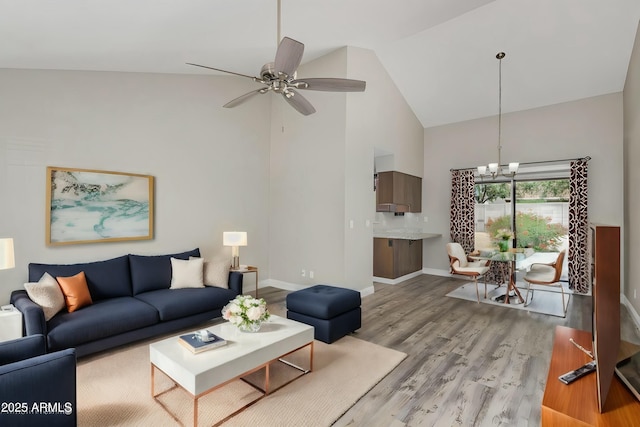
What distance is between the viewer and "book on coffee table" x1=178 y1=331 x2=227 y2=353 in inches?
91.0

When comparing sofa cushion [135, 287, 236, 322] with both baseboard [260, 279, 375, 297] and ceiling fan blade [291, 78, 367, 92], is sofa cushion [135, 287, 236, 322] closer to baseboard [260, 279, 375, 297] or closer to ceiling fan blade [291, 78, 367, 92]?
baseboard [260, 279, 375, 297]

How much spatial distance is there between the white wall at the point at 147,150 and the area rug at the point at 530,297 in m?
3.65

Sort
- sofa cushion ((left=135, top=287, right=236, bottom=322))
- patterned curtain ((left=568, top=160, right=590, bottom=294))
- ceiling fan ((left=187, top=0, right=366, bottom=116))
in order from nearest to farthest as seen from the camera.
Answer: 1. ceiling fan ((left=187, top=0, right=366, bottom=116))
2. sofa cushion ((left=135, top=287, right=236, bottom=322))
3. patterned curtain ((left=568, top=160, right=590, bottom=294))

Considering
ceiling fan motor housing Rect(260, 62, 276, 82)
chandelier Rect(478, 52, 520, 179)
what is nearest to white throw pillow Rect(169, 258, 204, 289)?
ceiling fan motor housing Rect(260, 62, 276, 82)

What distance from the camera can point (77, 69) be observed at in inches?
145

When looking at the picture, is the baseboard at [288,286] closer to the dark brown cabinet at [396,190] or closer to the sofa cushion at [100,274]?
the dark brown cabinet at [396,190]

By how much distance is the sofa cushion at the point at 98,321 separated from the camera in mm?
2778

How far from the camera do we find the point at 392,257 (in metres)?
6.29

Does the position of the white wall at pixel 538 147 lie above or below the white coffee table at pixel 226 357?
above

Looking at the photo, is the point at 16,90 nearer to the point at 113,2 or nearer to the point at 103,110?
the point at 103,110

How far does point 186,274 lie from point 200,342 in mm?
1927

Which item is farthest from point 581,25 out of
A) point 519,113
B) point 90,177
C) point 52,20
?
point 90,177

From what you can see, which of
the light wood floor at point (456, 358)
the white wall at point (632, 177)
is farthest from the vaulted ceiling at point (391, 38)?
the light wood floor at point (456, 358)

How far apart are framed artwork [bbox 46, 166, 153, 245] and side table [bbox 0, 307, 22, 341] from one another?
1.08 metres
